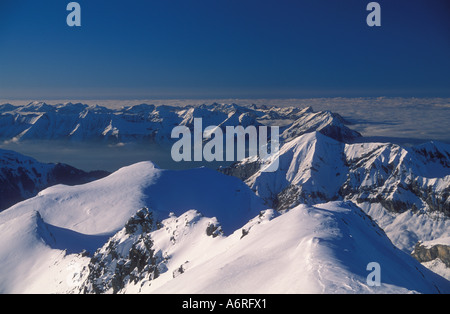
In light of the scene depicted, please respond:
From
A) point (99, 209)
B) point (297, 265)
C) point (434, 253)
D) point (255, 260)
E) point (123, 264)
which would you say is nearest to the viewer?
point (297, 265)

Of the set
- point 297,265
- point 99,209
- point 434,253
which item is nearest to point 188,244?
point 297,265

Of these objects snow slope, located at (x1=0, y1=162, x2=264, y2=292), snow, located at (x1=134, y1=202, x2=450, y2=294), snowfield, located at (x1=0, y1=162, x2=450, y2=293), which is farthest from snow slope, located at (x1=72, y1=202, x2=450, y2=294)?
snow slope, located at (x1=0, y1=162, x2=264, y2=292)

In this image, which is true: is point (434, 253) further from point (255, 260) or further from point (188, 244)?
point (255, 260)

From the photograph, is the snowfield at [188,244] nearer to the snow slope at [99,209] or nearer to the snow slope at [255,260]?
the snow slope at [255,260]

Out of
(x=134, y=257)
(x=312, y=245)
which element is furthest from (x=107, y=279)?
(x=312, y=245)

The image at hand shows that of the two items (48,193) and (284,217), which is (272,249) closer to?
(284,217)

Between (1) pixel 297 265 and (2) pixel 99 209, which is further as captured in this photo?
(2) pixel 99 209
